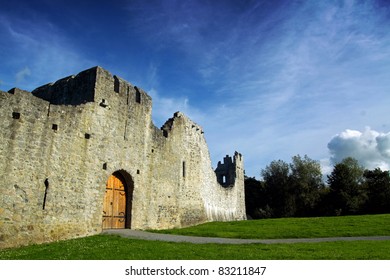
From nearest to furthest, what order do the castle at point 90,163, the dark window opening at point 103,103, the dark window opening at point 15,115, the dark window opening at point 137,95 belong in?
1. the castle at point 90,163
2. the dark window opening at point 15,115
3. the dark window opening at point 103,103
4. the dark window opening at point 137,95

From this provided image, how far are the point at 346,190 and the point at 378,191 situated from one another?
12.4 feet

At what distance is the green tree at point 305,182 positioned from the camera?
51.6 m

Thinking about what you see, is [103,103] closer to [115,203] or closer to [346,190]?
[115,203]

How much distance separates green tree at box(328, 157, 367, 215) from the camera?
143 feet

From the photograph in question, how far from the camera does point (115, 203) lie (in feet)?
61.8

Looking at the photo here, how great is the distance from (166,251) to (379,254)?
21.7 feet

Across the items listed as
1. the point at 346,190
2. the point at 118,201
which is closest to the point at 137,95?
the point at 118,201

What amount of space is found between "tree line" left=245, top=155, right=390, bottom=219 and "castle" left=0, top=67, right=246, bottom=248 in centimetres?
2598

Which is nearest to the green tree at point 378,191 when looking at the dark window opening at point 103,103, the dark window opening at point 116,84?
the dark window opening at point 116,84

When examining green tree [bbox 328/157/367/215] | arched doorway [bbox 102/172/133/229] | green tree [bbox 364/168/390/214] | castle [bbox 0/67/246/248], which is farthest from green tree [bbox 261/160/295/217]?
arched doorway [bbox 102/172/133/229]

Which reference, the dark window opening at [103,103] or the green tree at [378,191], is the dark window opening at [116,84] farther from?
the green tree at [378,191]

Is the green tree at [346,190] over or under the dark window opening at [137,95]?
under

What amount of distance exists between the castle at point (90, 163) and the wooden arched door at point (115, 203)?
0.05 m

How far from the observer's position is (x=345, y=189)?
45750 mm
